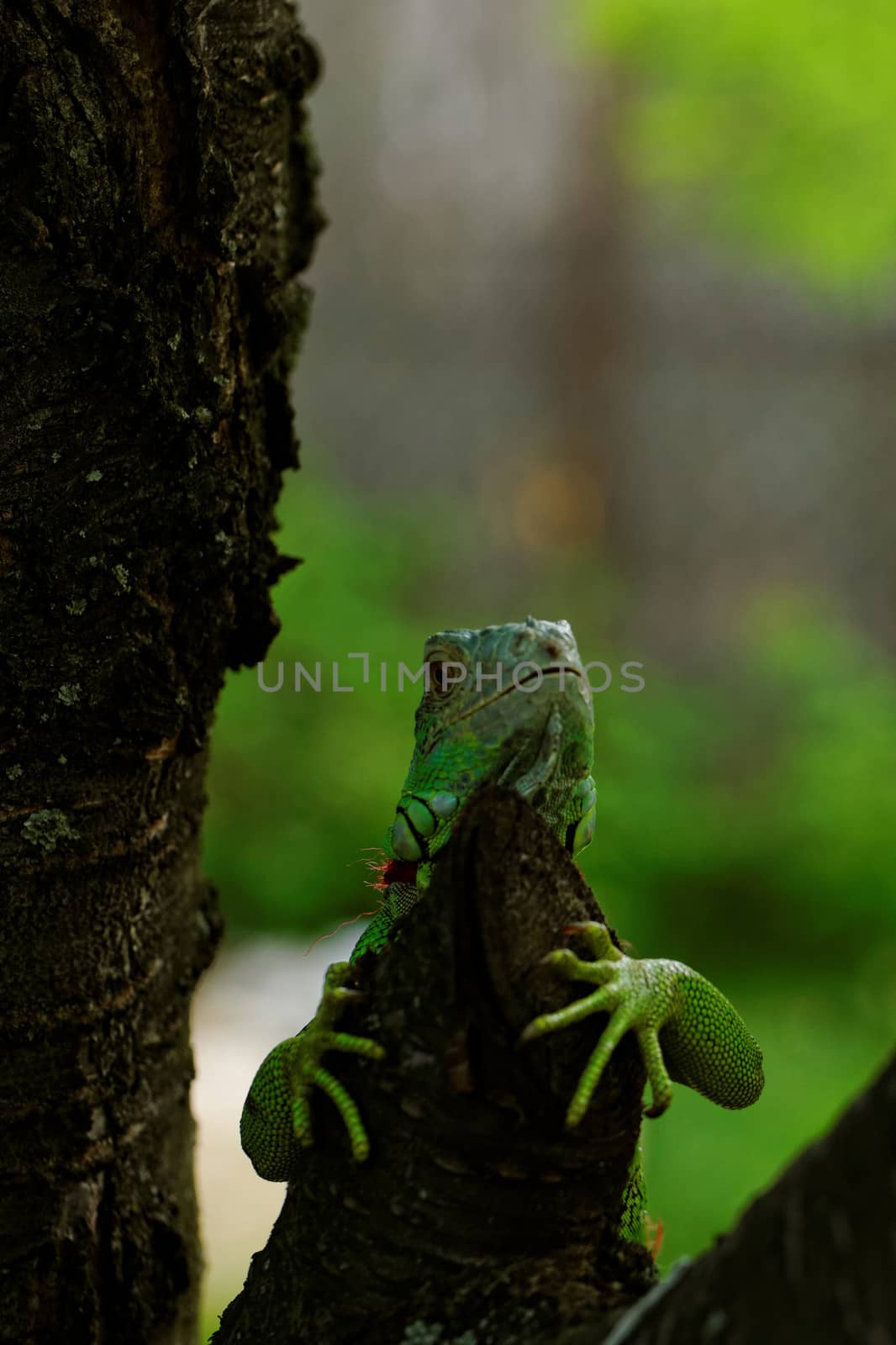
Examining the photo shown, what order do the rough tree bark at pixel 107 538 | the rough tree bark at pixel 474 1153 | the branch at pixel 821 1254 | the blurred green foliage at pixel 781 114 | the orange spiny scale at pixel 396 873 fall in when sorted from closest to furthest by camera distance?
the branch at pixel 821 1254 → the rough tree bark at pixel 474 1153 → the rough tree bark at pixel 107 538 → the orange spiny scale at pixel 396 873 → the blurred green foliage at pixel 781 114

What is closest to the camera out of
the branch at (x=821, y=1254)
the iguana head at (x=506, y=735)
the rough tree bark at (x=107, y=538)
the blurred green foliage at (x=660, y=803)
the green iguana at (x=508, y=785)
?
the branch at (x=821, y=1254)

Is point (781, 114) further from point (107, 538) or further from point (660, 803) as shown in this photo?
point (107, 538)

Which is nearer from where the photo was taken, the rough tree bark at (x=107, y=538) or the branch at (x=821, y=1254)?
the branch at (x=821, y=1254)

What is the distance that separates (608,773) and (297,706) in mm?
1737

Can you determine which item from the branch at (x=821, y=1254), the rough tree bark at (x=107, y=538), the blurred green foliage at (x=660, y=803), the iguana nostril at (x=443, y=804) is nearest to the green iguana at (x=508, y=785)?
the iguana nostril at (x=443, y=804)

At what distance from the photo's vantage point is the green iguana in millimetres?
1821

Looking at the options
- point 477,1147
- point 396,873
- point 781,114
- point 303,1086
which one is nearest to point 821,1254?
point 477,1147

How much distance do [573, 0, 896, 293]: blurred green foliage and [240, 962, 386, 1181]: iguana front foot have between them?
20.7 ft

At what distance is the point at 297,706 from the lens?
665 centimetres

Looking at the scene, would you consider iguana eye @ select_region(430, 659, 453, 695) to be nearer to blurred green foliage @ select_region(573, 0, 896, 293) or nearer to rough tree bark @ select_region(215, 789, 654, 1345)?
rough tree bark @ select_region(215, 789, 654, 1345)

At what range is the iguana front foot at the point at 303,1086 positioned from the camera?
5.24ft

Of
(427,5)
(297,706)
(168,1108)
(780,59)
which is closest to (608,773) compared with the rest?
(297,706)

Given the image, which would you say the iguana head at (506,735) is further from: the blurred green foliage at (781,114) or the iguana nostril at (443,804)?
the blurred green foliage at (781,114)

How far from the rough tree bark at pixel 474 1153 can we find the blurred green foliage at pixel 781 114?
625cm
